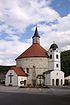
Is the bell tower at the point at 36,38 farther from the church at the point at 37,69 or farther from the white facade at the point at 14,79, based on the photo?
the white facade at the point at 14,79

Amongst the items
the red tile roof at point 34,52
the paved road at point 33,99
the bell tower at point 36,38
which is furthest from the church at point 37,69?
the paved road at point 33,99

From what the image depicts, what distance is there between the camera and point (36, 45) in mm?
93625

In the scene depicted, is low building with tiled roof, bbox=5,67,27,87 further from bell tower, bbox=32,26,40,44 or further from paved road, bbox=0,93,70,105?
paved road, bbox=0,93,70,105

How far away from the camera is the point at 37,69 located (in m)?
87.9

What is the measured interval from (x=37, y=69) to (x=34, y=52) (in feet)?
17.7

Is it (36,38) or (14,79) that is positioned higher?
(36,38)

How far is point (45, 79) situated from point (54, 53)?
868cm

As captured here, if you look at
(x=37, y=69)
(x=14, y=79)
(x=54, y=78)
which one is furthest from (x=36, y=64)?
(x=14, y=79)

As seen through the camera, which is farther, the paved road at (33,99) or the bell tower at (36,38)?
the bell tower at (36,38)

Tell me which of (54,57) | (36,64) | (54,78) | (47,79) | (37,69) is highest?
→ (54,57)

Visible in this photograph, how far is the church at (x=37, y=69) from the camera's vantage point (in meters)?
85.8

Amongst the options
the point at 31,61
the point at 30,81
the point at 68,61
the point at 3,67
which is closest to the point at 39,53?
the point at 31,61

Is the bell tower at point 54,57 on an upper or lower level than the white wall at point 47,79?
upper

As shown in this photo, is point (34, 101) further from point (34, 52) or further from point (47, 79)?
point (34, 52)
